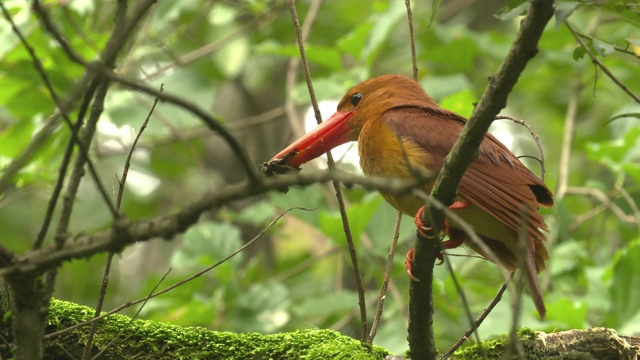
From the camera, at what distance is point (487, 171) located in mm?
2627

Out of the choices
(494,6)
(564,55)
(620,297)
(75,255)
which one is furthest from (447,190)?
(494,6)

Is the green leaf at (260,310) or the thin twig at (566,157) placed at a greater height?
the thin twig at (566,157)

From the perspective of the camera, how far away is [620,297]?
3582 millimetres

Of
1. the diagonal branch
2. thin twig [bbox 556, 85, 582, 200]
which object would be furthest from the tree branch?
thin twig [bbox 556, 85, 582, 200]

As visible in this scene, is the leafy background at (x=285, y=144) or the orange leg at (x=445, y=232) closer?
the orange leg at (x=445, y=232)

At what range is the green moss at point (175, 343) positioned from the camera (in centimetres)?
228

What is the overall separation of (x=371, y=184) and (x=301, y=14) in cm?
486

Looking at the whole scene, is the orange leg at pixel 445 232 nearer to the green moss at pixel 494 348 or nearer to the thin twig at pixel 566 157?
the green moss at pixel 494 348

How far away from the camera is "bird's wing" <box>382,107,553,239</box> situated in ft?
8.26

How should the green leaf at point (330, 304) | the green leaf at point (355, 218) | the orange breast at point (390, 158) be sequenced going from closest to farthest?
1. the orange breast at point (390, 158)
2. the green leaf at point (355, 218)
3. the green leaf at point (330, 304)

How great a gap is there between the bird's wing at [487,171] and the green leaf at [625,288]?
1101 mm

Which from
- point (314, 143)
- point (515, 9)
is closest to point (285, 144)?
point (314, 143)

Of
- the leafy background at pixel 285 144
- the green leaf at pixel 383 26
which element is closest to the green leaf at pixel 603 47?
the leafy background at pixel 285 144

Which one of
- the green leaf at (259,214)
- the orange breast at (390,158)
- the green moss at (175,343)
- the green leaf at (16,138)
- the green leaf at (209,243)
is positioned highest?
the green leaf at (259,214)
